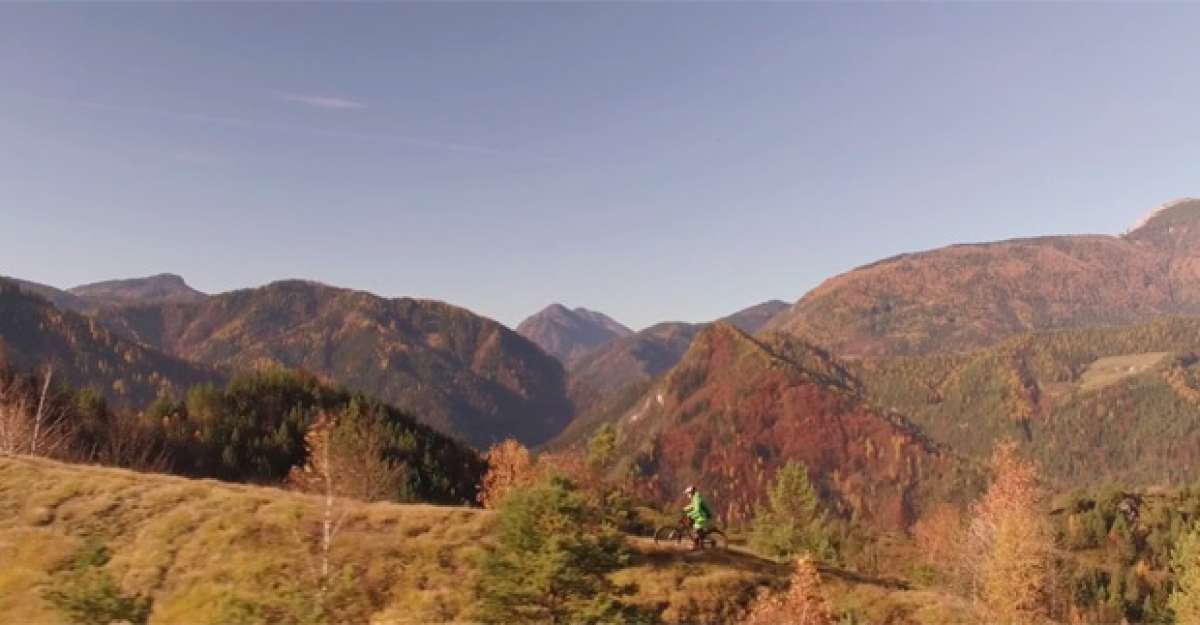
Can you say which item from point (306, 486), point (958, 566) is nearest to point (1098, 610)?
point (958, 566)

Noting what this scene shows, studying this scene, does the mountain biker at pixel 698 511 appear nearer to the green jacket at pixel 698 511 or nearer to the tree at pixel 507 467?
the green jacket at pixel 698 511

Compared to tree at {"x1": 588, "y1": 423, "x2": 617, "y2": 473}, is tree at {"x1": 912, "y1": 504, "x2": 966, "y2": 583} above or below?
below

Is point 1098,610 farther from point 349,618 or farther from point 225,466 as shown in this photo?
point 349,618

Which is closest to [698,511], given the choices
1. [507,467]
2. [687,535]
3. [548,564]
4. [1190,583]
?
[687,535]

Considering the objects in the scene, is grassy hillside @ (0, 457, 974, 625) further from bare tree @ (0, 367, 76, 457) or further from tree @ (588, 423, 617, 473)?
tree @ (588, 423, 617, 473)

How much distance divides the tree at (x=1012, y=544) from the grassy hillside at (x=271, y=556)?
35580 millimetres

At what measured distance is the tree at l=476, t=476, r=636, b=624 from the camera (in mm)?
24094

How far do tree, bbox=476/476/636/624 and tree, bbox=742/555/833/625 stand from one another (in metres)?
8.61

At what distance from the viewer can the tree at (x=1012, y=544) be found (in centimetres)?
7140

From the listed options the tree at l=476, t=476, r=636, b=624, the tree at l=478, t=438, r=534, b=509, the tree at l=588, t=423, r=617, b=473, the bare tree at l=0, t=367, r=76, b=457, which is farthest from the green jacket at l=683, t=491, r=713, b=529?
the tree at l=588, t=423, r=617, b=473

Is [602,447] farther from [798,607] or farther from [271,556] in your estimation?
[798,607]

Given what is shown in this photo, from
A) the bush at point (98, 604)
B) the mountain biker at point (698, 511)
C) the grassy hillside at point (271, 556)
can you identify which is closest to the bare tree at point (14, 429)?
the grassy hillside at point (271, 556)

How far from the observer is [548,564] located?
23.8 m

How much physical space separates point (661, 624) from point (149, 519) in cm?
2697
